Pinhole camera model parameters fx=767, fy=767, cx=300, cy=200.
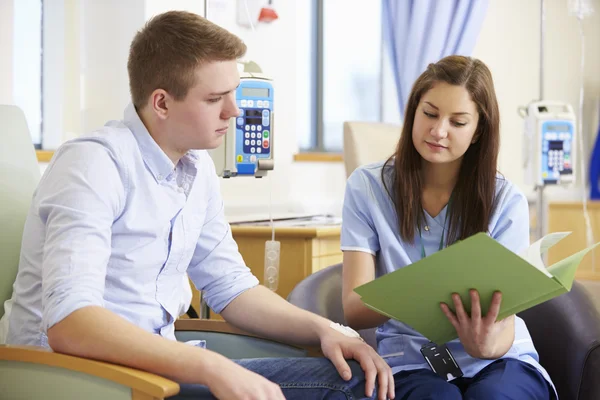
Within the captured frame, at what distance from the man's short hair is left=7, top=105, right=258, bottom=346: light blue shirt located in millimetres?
73

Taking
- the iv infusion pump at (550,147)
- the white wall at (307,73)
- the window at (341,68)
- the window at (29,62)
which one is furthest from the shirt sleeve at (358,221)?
the window at (341,68)

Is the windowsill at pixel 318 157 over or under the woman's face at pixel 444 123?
under

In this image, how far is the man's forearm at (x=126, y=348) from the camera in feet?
3.59

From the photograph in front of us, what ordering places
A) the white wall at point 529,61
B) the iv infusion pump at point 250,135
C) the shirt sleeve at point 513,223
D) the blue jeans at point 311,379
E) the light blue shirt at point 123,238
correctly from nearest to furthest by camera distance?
the light blue shirt at point 123,238 → the blue jeans at point 311,379 → the shirt sleeve at point 513,223 → the iv infusion pump at point 250,135 → the white wall at point 529,61

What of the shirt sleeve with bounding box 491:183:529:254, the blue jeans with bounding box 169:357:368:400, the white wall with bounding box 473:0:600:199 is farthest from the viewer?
the white wall with bounding box 473:0:600:199

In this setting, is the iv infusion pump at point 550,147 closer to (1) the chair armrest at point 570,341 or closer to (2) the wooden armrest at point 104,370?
(1) the chair armrest at point 570,341

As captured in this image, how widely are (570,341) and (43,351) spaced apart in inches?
44.5

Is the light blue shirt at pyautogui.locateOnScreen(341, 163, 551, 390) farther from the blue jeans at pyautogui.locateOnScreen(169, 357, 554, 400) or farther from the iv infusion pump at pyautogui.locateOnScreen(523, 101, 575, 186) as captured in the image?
the iv infusion pump at pyautogui.locateOnScreen(523, 101, 575, 186)

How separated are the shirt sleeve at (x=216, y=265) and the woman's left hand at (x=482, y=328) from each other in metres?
0.44

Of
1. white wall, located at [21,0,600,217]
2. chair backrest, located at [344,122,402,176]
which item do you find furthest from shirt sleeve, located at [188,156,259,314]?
chair backrest, located at [344,122,402,176]

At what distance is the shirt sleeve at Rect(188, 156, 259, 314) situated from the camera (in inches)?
61.6

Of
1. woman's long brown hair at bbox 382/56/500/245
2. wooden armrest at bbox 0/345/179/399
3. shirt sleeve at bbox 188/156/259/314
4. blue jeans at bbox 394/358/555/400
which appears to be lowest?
blue jeans at bbox 394/358/555/400

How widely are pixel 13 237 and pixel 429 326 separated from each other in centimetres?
83

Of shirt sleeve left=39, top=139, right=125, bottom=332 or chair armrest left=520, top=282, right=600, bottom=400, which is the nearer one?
shirt sleeve left=39, top=139, right=125, bottom=332
